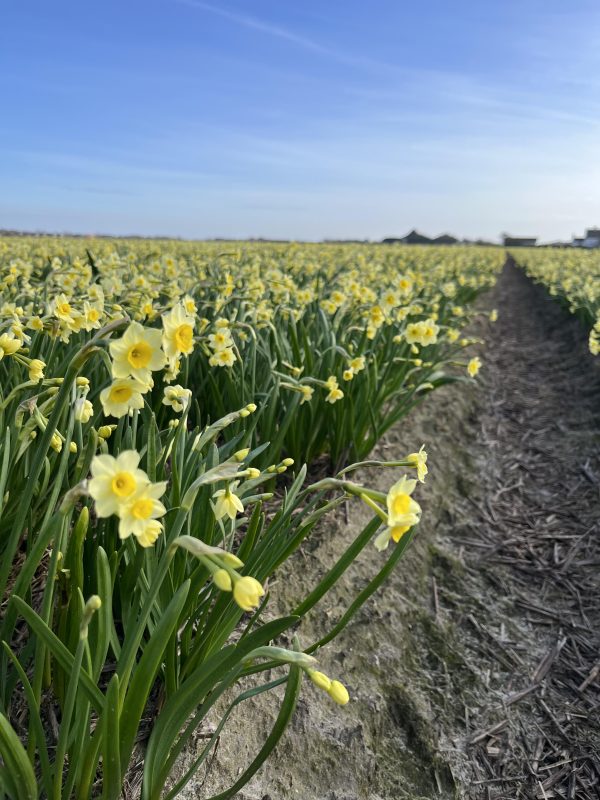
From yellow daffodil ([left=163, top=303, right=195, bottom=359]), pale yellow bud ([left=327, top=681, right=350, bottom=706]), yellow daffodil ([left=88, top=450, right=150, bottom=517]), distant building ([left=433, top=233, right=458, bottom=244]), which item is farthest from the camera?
distant building ([left=433, top=233, right=458, bottom=244])

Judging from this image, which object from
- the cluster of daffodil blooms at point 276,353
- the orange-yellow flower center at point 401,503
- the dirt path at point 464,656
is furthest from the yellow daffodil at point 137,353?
the dirt path at point 464,656

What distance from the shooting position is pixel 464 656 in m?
2.56

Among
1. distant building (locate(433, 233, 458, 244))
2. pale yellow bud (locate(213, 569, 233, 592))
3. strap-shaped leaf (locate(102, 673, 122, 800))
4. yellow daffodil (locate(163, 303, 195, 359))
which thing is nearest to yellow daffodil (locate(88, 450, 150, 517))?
pale yellow bud (locate(213, 569, 233, 592))

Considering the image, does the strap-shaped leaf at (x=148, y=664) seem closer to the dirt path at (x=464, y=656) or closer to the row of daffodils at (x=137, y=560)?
the row of daffodils at (x=137, y=560)

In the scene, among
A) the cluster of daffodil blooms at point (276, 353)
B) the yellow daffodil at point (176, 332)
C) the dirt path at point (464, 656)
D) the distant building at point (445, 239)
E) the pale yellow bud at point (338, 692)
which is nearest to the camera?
the pale yellow bud at point (338, 692)

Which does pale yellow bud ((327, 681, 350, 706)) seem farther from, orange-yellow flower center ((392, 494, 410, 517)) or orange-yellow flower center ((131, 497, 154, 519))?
orange-yellow flower center ((131, 497, 154, 519))

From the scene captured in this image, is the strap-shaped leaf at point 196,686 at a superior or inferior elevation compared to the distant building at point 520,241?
inferior

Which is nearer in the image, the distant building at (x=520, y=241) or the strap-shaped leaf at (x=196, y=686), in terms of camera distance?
the strap-shaped leaf at (x=196, y=686)

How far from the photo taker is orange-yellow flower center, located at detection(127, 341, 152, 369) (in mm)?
1171

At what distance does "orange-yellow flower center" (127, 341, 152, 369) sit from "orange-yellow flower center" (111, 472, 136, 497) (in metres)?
0.26

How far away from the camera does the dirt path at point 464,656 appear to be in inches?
76.0

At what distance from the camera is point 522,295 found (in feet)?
53.8

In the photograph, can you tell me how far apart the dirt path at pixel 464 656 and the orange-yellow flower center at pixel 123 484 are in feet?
3.62

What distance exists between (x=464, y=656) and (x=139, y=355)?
2.02m
